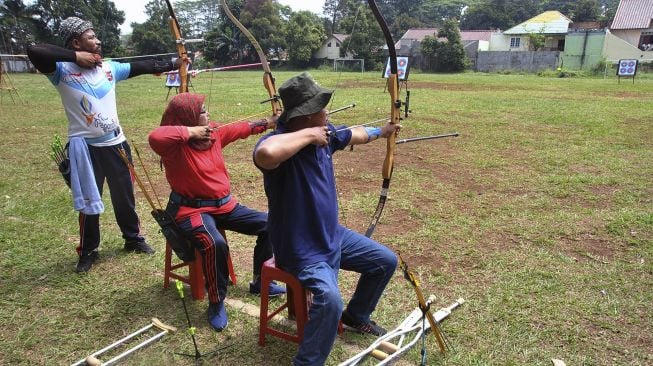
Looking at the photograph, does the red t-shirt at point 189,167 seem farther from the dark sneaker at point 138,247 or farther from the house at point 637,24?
the house at point 637,24

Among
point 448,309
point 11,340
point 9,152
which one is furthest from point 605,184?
point 9,152

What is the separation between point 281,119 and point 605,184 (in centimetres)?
459

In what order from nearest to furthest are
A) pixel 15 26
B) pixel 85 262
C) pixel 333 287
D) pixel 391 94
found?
1. pixel 333 287
2. pixel 391 94
3. pixel 85 262
4. pixel 15 26

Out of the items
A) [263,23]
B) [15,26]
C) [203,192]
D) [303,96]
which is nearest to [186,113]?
[203,192]

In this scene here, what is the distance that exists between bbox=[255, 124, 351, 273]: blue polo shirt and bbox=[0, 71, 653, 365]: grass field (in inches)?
25.1

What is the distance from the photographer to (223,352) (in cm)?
255

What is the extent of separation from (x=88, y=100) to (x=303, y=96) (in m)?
1.85

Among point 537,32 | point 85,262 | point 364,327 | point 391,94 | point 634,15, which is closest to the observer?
point 364,327

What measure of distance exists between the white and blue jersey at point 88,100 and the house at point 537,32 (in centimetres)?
4589

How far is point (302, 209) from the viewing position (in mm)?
2197

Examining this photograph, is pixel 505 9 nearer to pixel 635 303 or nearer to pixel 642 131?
pixel 642 131

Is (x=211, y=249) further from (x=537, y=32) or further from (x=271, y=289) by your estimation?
(x=537, y=32)

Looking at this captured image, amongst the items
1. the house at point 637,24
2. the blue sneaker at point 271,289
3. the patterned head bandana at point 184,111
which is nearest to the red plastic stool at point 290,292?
the blue sneaker at point 271,289

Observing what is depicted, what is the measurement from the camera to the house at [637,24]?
39250mm
